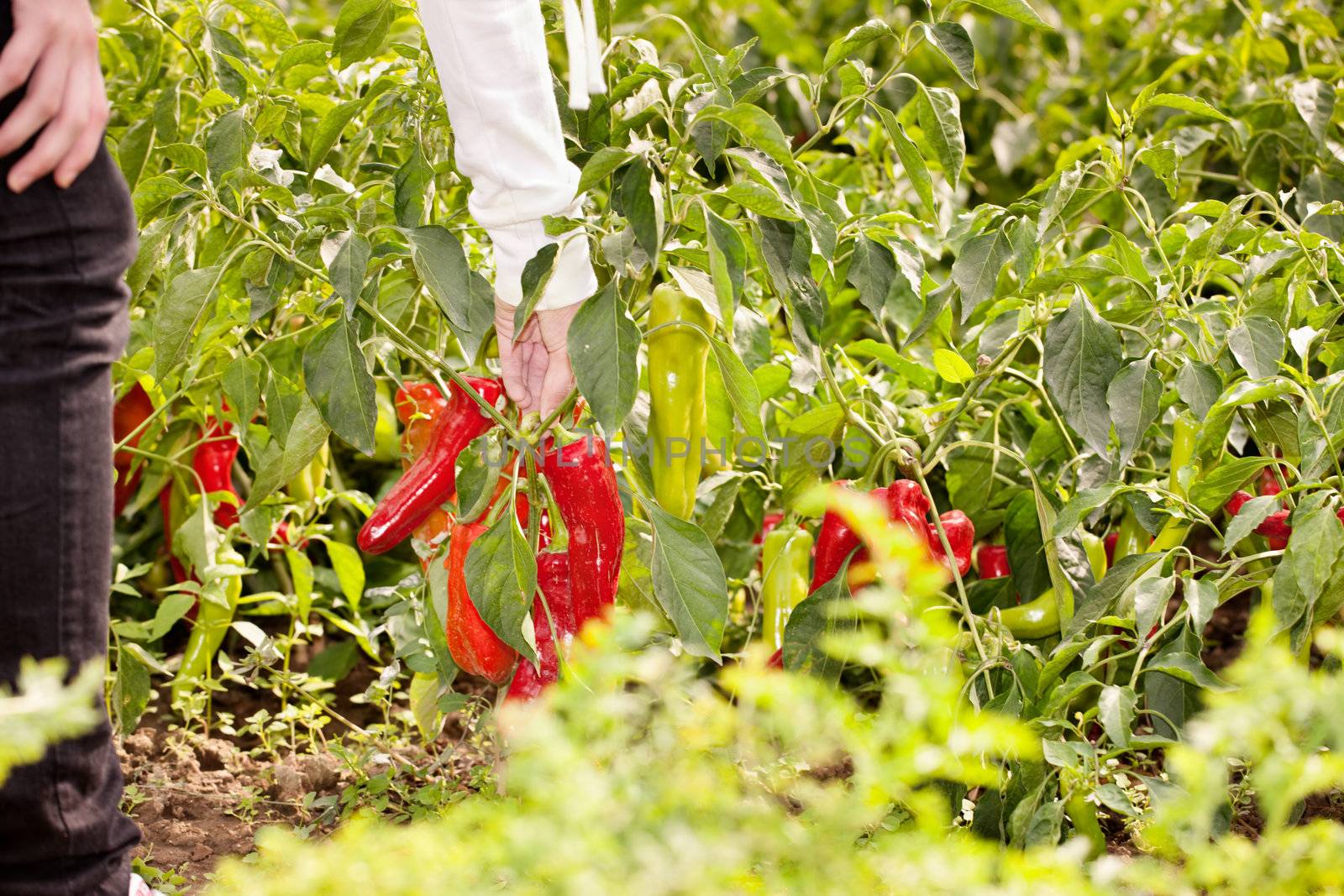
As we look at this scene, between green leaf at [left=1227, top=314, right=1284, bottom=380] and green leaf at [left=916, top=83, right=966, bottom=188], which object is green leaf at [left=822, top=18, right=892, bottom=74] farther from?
green leaf at [left=1227, top=314, right=1284, bottom=380]

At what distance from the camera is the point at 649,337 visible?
51.0 inches

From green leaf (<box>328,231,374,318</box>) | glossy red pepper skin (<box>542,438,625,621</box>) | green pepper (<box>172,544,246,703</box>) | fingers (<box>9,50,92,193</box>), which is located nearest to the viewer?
fingers (<box>9,50,92,193</box>)

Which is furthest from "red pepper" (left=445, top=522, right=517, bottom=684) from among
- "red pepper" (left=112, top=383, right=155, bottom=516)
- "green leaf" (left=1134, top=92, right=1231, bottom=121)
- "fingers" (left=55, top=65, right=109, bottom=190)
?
"green leaf" (left=1134, top=92, right=1231, bottom=121)

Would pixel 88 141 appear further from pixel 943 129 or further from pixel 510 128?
pixel 943 129

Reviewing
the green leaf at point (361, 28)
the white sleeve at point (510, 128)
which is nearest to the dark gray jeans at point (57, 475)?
the white sleeve at point (510, 128)

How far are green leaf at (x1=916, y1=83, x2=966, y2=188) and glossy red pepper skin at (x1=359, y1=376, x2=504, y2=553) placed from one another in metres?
0.50

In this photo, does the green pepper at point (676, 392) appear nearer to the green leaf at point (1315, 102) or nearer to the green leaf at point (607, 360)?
the green leaf at point (607, 360)

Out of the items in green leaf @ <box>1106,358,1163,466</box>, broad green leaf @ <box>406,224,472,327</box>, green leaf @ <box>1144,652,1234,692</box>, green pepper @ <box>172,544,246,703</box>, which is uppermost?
broad green leaf @ <box>406,224,472,327</box>

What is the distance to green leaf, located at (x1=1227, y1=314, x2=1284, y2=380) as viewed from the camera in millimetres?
1273

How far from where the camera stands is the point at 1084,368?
1281 mm

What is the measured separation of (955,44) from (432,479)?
0.64 meters

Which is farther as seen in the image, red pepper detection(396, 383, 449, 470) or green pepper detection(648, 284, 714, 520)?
red pepper detection(396, 383, 449, 470)

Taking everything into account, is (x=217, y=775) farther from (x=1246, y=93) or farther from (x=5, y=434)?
(x=1246, y=93)

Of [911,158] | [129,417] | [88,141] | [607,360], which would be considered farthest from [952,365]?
[129,417]
